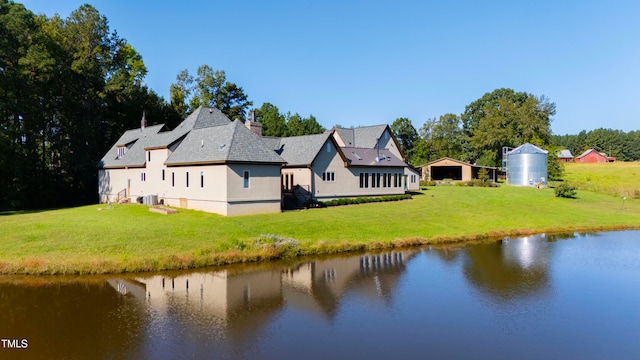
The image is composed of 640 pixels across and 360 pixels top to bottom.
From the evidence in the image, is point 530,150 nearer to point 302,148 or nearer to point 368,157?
point 368,157

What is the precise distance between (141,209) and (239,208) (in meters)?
9.34

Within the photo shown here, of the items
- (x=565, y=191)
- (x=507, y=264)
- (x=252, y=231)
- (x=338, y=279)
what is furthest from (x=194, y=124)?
(x=565, y=191)

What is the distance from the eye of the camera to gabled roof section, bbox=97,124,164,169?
138 feet

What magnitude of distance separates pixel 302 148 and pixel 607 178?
202 feet

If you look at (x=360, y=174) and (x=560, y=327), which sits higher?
(x=360, y=174)

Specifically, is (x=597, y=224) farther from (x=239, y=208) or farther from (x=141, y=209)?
(x=141, y=209)

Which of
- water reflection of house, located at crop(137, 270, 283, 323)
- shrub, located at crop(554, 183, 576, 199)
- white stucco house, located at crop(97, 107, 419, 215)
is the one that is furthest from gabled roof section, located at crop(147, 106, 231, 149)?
shrub, located at crop(554, 183, 576, 199)

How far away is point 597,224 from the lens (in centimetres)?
3653

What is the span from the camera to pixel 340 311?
1591 centimetres

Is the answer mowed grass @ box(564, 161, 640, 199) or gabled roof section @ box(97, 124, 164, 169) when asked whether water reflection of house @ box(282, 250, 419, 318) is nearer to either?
gabled roof section @ box(97, 124, 164, 169)

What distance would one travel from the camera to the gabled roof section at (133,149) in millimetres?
42197

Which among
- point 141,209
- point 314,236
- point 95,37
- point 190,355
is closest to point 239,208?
point 314,236

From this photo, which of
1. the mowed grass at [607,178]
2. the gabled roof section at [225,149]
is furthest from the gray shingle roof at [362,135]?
the mowed grass at [607,178]

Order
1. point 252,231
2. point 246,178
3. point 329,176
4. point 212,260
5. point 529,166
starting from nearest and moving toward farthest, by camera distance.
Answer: point 212,260 < point 252,231 < point 246,178 < point 329,176 < point 529,166
